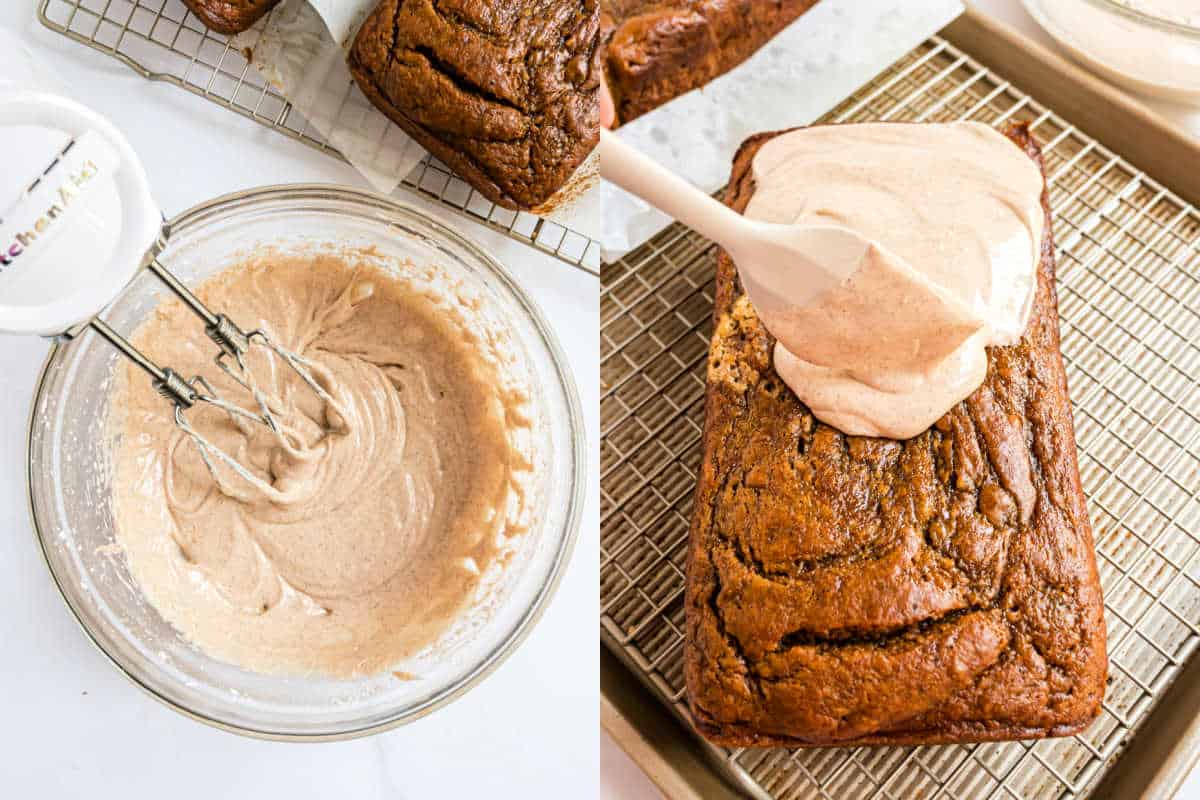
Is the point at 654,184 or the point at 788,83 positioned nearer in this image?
Result: the point at 654,184

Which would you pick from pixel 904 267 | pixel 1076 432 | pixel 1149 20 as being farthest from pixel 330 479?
pixel 1149 20

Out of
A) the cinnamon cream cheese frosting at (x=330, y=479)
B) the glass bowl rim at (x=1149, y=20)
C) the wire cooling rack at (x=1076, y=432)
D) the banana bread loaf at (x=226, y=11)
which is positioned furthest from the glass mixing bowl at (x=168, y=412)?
the glass bowl rim at (x=1149, y=20)

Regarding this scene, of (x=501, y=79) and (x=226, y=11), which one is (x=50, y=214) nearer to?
(x=501, y=79)

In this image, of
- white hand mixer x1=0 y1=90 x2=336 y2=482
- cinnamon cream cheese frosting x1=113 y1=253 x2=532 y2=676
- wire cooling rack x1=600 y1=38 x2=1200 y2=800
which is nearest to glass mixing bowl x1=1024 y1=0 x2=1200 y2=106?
wire cooling rack x1=600 y1=38 x2=1200 y2=800

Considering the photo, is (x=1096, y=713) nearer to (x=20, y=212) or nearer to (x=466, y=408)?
(x=466, y=408)

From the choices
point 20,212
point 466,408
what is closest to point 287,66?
point 466,408

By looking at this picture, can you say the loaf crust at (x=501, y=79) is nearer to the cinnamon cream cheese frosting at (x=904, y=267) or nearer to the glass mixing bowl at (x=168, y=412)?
the glass mixing bowl at (x=168, y=412)
